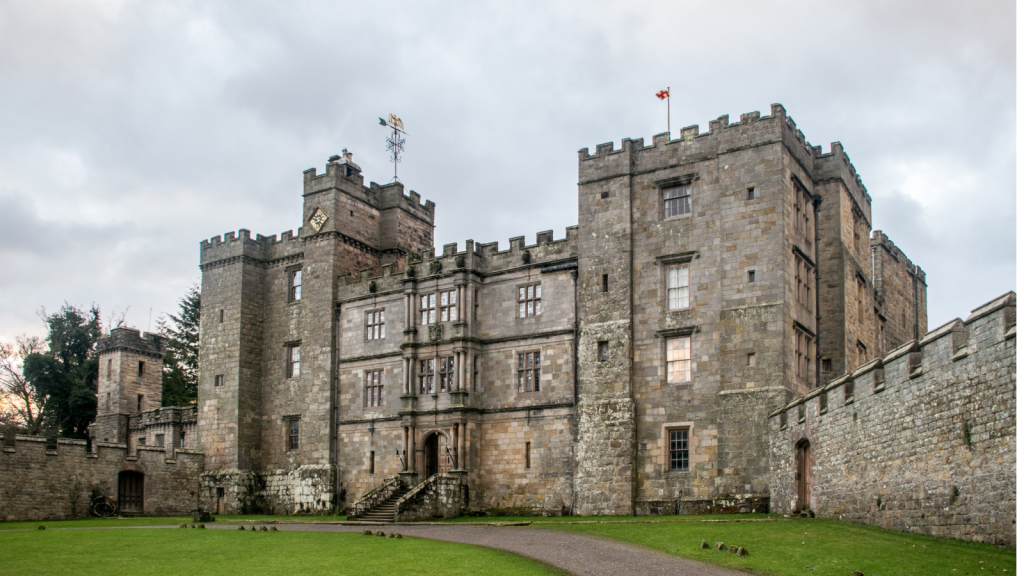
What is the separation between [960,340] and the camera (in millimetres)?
18359

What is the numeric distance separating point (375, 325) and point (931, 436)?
26.5m

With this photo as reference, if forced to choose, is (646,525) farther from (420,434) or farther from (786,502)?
(420,434)

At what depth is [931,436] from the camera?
19.2 m

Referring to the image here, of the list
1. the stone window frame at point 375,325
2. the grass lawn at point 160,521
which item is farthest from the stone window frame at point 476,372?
the grass lawn at point 160,521

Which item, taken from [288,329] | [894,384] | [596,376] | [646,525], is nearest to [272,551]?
[646,525]

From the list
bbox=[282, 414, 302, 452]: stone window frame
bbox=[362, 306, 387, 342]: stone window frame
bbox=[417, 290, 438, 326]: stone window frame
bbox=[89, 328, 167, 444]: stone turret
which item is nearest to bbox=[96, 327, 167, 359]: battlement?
bbox=[89, 328, 167, 444]: stone turret

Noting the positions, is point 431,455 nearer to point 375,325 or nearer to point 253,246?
point 375,325

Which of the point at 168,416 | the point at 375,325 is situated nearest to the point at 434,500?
the point at 375,325

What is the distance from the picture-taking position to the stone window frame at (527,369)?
120 feet

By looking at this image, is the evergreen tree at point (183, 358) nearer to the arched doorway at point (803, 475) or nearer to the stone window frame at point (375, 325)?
the stone window frame at point (375, 325)

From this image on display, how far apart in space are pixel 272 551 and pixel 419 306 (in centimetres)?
1949

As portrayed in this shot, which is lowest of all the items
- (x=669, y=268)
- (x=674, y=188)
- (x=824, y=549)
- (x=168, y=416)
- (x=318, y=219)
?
(x=824, y=549)

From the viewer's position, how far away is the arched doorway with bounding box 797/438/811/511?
2731 cm

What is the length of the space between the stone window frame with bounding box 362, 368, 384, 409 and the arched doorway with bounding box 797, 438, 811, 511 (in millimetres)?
18698
